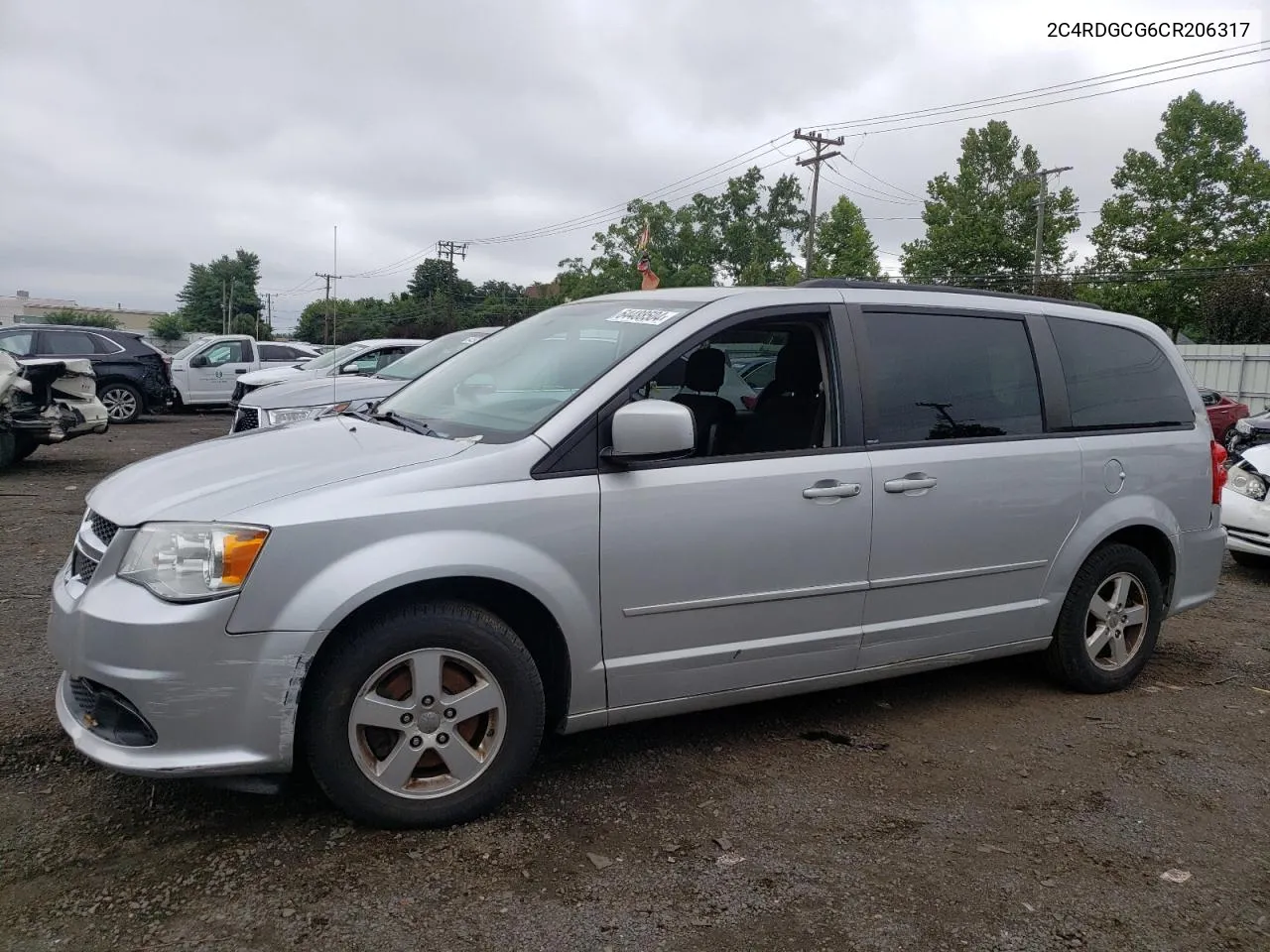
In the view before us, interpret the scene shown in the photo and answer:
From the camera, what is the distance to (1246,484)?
777cm

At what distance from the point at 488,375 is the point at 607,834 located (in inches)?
71.2

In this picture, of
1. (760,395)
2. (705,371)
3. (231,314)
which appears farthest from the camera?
(231,314)

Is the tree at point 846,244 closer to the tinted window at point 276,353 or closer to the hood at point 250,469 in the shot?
the tinted window at point 276,353

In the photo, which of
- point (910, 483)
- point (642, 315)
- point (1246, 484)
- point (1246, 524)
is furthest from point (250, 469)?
point (1246, 484)

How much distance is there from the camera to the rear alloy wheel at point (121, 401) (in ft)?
58.1

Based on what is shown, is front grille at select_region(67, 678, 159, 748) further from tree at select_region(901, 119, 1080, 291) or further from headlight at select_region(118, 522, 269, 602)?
tree at select_region(901, 119, 1080, 291)

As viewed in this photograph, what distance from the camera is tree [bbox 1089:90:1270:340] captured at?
124ft

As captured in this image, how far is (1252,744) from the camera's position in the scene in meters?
4.25

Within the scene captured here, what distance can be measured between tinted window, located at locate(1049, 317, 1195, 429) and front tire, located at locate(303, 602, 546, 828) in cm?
282

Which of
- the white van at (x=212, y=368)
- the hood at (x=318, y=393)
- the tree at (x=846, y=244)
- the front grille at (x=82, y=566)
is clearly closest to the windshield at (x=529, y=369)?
Result: the front grille at (x=82, y=566)

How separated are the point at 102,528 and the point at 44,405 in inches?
355

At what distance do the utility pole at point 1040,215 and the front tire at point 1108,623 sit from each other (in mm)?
38416

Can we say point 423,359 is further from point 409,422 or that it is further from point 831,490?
point 831,490

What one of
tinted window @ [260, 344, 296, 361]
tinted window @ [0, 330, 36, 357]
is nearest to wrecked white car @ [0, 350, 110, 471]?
tinted window @ [0, 330, 36, 357]
